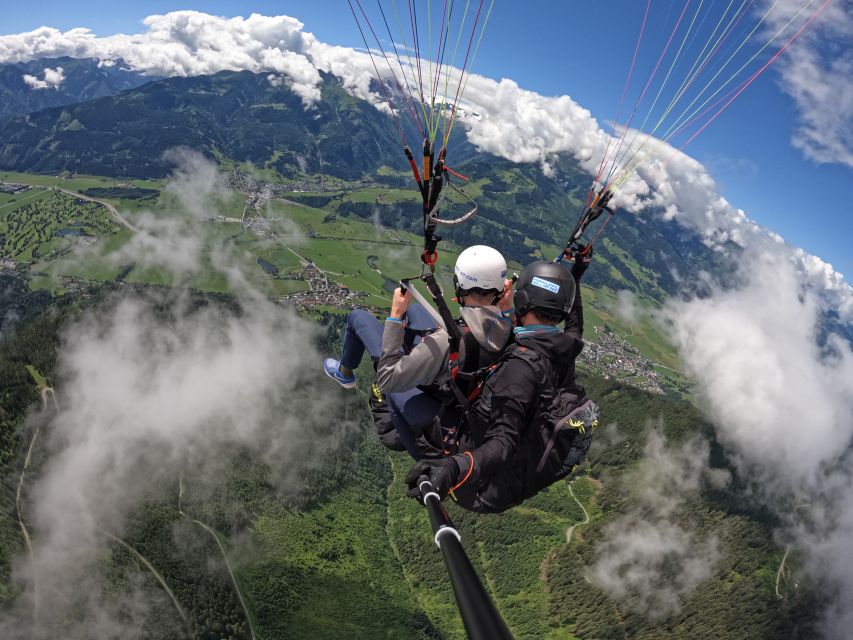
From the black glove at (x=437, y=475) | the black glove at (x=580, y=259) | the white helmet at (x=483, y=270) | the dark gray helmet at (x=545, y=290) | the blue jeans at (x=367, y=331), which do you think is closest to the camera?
the black glove at (x=437, y=475)

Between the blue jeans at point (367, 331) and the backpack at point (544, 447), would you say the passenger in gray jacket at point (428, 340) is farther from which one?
the backpack at point (544, 447)

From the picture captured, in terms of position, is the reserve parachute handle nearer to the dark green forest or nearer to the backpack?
the backpack

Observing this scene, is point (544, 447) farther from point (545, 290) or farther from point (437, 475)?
point (437, 475)

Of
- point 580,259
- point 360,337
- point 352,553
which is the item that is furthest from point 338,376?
point 352,553

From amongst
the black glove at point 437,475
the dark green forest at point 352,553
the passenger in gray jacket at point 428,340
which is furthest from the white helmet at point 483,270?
the dark green forest at point 352,553

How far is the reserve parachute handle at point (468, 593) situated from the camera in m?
1.93

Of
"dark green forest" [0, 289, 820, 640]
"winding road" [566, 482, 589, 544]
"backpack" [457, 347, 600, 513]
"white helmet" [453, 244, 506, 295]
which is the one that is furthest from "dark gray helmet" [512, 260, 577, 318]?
"winding road" [566, 482, 589, 544]

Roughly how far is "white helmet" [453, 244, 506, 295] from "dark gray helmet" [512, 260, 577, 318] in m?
0.35

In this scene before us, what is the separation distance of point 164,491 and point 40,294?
7786cm

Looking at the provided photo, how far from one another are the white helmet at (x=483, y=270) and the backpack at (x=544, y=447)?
1432 millimetres

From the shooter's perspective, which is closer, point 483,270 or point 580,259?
point 483,270

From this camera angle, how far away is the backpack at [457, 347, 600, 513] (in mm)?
5959

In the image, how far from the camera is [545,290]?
6.34m

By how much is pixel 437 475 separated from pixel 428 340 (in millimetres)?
2292
